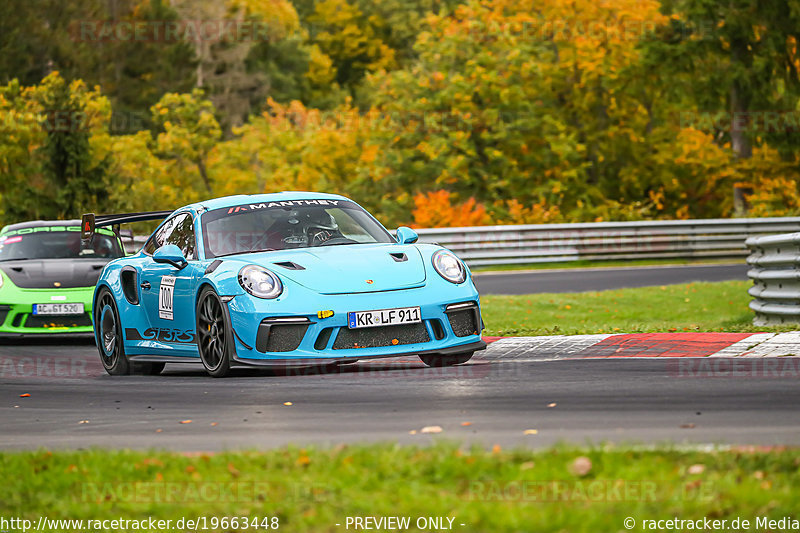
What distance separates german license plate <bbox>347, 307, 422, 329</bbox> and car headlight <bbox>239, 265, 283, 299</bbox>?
574mm

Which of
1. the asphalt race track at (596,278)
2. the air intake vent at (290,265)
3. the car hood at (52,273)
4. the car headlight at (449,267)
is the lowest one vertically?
the asphalt race track at (596,278)

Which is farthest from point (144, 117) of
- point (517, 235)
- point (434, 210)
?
point (517, 235)

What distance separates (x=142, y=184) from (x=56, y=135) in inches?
698

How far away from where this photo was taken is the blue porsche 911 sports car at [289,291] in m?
8.76

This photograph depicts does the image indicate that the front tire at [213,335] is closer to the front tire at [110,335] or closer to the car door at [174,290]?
the car door at [174,290]

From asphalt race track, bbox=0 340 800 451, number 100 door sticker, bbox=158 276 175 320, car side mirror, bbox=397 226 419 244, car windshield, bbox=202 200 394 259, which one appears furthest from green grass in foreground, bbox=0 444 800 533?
car side mirror, bbox=397 226 419 244

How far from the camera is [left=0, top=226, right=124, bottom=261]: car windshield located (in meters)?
15.0

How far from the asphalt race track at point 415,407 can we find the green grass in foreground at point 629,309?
160 inches

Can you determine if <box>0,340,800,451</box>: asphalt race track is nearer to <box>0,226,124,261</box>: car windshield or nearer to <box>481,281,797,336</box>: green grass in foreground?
<box>481,281,797,336</box>: green grass in foreground

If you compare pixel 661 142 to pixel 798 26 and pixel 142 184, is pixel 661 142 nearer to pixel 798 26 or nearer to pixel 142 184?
pixel 798 26

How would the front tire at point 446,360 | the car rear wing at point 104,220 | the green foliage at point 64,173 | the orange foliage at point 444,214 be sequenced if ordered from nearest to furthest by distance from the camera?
the front tire at point 446,360 < the car rear wing at point 104,220 < the orange foliage at point 444,214 < the green foliage at point 64,173

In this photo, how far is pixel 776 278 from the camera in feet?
40.3

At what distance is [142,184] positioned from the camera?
5178cm

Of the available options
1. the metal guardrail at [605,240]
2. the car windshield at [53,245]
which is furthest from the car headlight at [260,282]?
the metal guardrail at [605,240]
